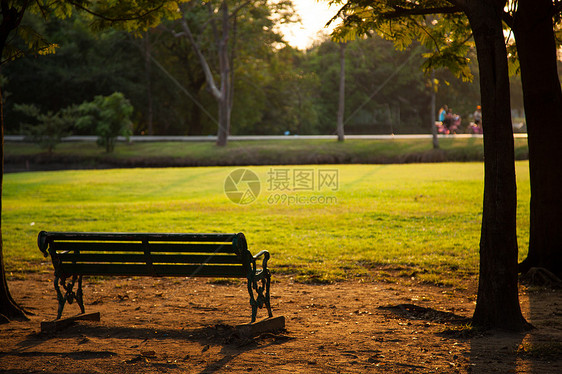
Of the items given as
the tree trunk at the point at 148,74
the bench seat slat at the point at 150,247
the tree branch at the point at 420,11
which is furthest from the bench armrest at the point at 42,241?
the tree trunk at the point at 148,74

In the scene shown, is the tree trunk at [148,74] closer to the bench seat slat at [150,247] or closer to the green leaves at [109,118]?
the green leaves at [109,118]

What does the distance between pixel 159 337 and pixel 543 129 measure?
610cm

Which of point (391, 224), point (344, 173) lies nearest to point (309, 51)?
point (344, 173)

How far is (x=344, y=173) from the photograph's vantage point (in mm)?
28578

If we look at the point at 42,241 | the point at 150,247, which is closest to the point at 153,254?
the point at 150,247

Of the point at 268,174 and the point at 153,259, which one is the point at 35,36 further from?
the point at 268,174

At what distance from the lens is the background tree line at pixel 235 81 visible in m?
48.0

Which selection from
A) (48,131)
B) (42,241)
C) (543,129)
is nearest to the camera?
(42,241)

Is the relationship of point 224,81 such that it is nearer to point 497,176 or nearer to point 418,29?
point 418,29

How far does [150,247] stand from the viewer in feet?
21.3

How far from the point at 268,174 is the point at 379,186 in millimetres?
6992

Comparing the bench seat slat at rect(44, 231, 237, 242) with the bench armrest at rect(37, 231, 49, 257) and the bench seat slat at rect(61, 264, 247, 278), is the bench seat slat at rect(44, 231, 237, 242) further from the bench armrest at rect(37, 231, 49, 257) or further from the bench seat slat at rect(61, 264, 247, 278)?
the bench seat slat at rect(61, 264, 247, 278)

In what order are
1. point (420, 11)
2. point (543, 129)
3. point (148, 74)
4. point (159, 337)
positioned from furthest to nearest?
point (148, 74)
point (543, 129)
point (420, 11)
point (159, 337)

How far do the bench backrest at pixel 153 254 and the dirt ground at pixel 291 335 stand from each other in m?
0.57
